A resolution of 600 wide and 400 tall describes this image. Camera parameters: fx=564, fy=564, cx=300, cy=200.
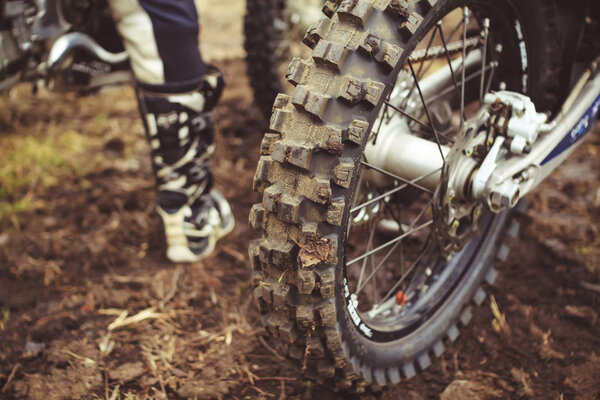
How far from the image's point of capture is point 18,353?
1435 mm

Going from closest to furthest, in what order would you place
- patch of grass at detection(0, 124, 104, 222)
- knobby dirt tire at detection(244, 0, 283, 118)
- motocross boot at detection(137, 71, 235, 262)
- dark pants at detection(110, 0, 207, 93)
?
1. dark pants at detection(110, 0, 207, 93)
2. motocross boot at detection(137, 71, 235, 262)
3. patch of grass at detection(0, 124, 104, 222)
4. knobby dirt tire at detection(244, 0, 283, 118)

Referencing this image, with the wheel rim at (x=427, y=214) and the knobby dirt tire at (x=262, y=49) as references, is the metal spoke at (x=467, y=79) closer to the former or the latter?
the wheel rim at (x=427, y=214)

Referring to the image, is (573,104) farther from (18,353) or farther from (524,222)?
(18,353)

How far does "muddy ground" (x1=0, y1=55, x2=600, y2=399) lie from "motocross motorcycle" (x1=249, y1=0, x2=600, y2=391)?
18 cm

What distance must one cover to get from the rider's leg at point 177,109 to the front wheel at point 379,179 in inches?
21.8

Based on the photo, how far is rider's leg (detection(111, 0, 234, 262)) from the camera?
1.50 m

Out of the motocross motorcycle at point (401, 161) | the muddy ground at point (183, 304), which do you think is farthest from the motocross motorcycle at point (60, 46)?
the motocross motorcycle at point (401, 161)

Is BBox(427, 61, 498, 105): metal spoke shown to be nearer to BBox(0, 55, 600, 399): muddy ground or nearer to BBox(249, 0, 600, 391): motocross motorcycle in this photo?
BBox(249, 0, 600, 391): motocross motorcycle

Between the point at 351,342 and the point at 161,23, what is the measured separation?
0.96 metres

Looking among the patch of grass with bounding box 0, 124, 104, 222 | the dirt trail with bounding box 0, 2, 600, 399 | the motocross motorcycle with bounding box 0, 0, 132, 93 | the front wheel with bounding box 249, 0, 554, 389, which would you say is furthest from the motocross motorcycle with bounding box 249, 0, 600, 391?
the patch of grass with bounding box 0, 124, 104, 222

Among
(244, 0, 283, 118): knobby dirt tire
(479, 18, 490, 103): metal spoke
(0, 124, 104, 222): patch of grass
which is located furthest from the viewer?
(244, 0, 283, 118): knobby dirt tire

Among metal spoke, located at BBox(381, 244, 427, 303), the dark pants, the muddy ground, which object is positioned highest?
the dark pants

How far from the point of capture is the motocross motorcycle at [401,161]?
0.96 meters

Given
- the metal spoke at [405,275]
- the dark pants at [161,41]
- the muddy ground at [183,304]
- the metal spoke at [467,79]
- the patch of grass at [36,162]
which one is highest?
the metal spoke at [467,79]
